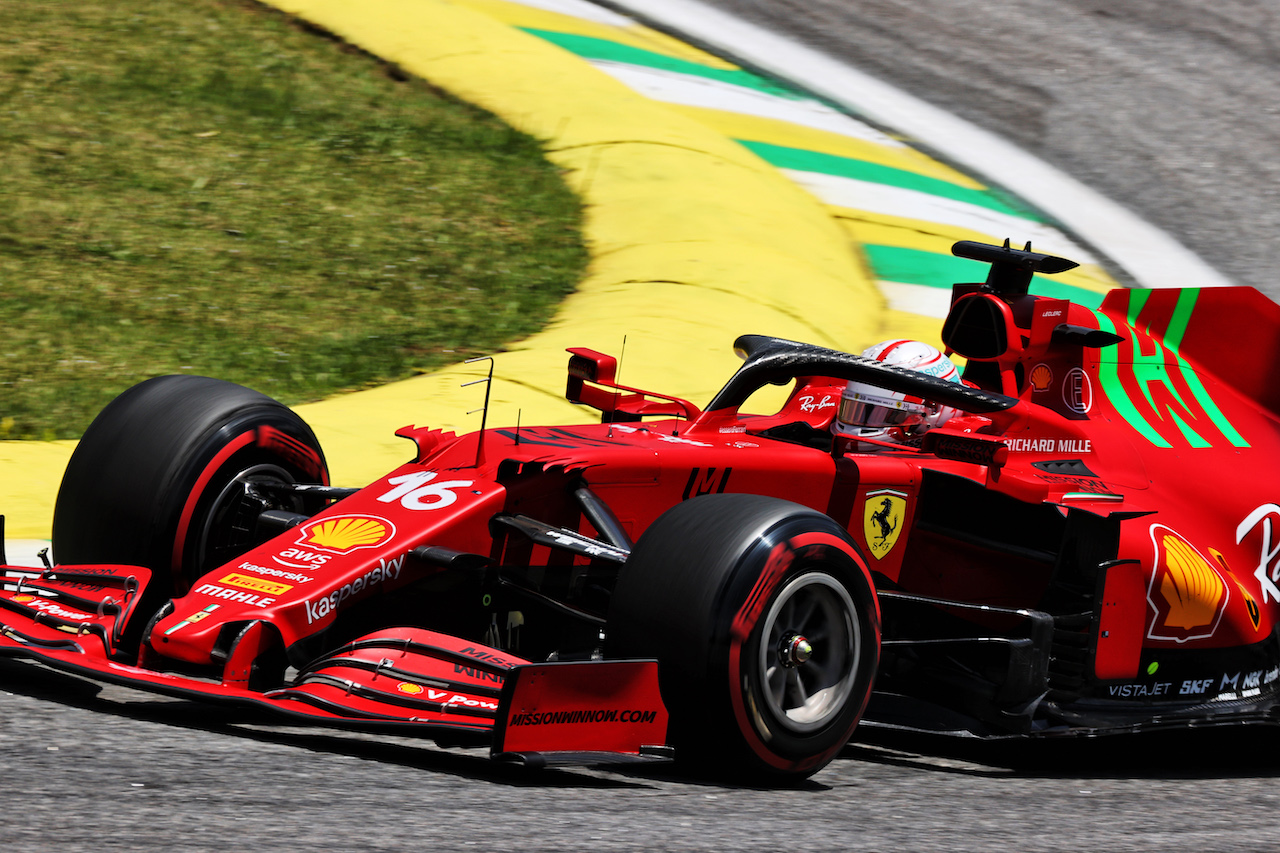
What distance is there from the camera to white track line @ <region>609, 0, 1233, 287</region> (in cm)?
1304

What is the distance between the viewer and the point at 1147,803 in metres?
4.54

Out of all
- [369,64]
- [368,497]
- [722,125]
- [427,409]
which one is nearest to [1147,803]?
[368,497]

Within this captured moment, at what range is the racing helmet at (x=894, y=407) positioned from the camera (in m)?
5.53

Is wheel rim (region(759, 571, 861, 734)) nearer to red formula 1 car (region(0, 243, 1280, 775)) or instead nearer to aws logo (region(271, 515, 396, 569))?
red formula 1 car (region(0, 243, 1280, 775))

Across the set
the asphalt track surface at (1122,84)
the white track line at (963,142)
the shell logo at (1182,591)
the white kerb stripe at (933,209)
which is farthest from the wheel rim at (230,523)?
the asphalt track surface at (1122,84)

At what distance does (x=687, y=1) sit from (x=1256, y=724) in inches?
500

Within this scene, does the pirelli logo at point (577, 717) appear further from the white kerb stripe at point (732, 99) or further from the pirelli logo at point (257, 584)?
the white kerb stripe at point (732, 99)

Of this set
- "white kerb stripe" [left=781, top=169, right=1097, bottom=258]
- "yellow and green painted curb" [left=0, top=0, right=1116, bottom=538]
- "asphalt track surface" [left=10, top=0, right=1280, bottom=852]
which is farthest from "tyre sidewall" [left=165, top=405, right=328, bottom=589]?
"white kerb stripe" [left=781, top=169, right=1097, bottom=258]

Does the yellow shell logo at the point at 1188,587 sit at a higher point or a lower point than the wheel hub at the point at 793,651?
higher

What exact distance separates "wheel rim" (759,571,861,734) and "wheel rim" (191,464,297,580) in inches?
73.6

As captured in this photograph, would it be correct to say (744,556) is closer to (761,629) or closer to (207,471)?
(761,629)

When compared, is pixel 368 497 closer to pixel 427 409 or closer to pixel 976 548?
pixel 976 548

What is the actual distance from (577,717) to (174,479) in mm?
1778

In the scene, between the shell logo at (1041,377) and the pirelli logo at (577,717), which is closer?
the pirelli logo at (577,717)
